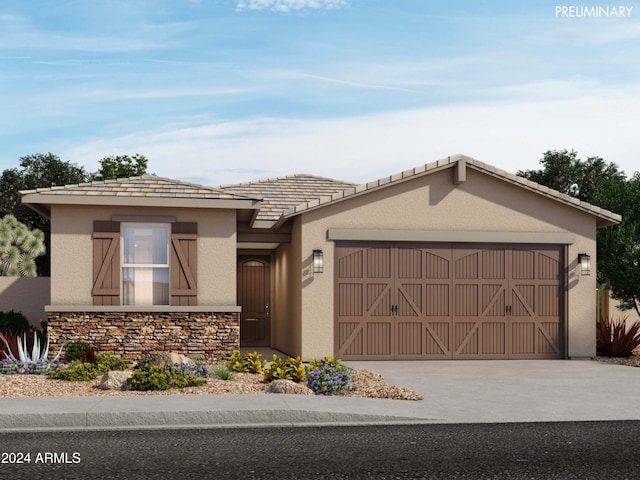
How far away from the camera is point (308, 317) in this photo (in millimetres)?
17000

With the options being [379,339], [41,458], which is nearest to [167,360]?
[379,339]

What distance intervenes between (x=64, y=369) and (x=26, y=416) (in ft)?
12.3

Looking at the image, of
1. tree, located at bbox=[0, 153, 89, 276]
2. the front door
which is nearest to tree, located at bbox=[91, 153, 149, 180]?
tree, located at bbox=[0, 153, 89, 276]

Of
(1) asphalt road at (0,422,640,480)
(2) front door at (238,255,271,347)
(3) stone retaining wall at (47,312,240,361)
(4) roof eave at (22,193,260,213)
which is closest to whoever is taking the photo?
(1) asphalt road at (0,422,640,480)

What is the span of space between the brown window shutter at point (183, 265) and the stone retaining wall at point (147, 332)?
355 millimetres

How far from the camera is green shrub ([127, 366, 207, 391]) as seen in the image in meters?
11.8

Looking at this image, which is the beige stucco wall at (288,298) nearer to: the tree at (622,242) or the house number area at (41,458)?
the tree at (622,242)

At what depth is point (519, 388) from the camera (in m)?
12.9

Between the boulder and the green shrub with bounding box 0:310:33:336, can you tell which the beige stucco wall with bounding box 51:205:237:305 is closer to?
the green shrub with bounding box 0:310:33:336

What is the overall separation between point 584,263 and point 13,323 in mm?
13068

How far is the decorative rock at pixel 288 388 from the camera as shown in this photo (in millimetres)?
11672

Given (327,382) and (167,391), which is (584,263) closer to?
(327,382)

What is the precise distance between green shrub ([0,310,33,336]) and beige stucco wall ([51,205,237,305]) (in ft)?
7.03

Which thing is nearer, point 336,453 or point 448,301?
point 336,453
